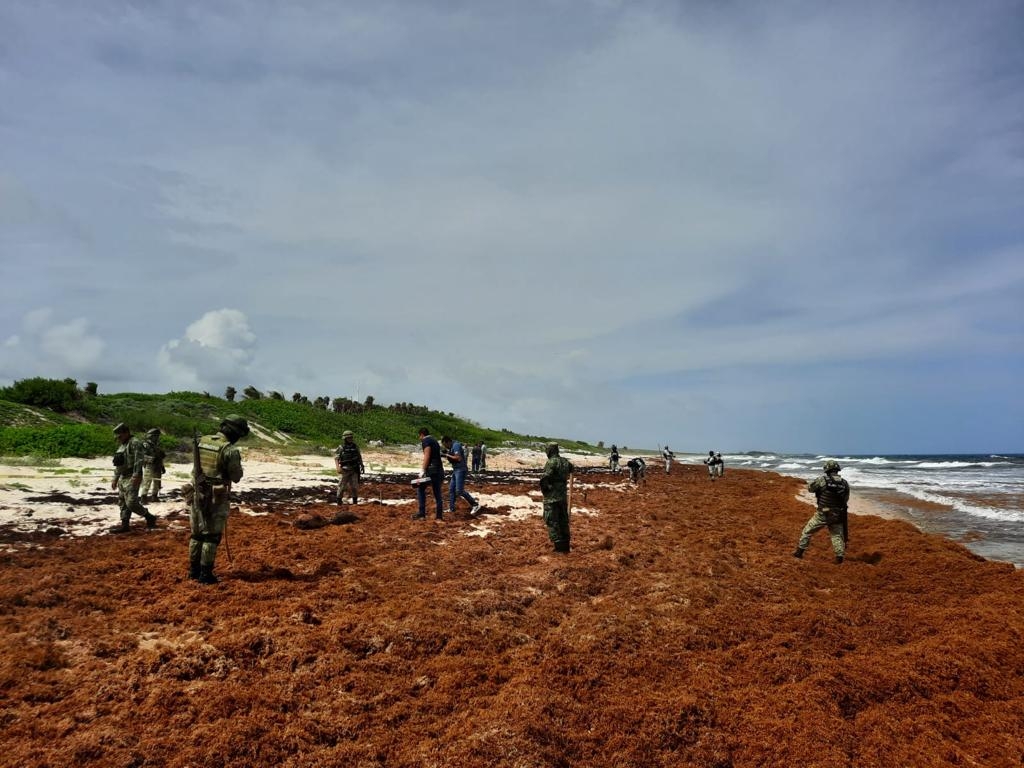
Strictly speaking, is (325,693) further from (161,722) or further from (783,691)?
(783,691)

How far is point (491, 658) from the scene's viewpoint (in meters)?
6.17

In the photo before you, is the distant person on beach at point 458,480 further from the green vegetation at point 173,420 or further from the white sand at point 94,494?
the green vegetation at point 173,420

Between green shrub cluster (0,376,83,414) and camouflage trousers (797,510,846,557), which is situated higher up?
green shrub cluster (0,376,83,414)

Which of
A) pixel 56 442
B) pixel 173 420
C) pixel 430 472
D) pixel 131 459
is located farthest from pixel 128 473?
pixel 173 420

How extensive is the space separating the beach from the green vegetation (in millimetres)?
2844

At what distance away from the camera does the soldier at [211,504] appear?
313 inches

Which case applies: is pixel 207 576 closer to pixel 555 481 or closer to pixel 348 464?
pixel 555 481

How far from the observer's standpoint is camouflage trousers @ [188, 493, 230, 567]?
7.96 meters

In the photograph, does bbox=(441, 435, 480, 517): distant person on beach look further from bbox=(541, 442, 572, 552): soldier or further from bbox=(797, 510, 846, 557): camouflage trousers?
bbox=(797, 510, 846, 557): camouflage trousers

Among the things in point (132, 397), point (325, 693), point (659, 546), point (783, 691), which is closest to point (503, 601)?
point (325, 693)

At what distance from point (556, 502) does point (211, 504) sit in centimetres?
636

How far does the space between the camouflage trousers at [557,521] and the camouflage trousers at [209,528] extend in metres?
6.07

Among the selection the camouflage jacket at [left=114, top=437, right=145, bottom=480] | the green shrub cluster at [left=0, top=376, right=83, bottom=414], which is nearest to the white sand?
the camouflage jacket at [left=114, top=437, right=145, bottom=480]

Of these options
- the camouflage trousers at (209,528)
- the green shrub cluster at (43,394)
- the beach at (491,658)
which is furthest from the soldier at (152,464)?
the green shrub cluster at (43,394)
